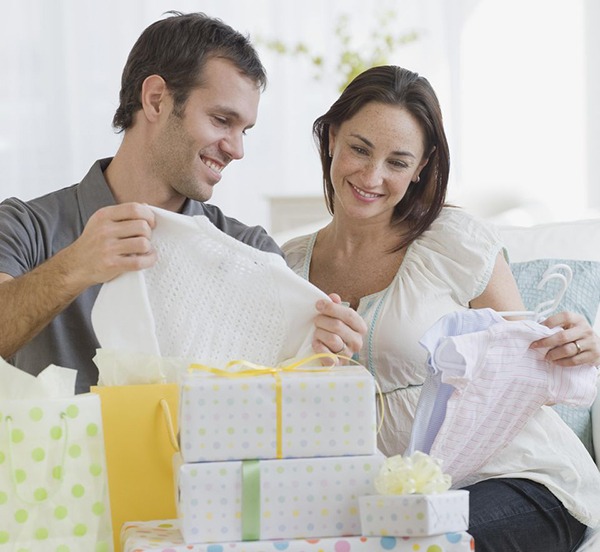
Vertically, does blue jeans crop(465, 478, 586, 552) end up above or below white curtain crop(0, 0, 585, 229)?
below

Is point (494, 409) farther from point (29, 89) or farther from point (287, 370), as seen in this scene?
point (29, 89)

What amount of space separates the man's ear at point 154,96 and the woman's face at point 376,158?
36cm

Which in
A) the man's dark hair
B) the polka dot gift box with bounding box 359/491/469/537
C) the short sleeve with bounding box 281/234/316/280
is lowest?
the polka dot gift box with bounding box 359/491/469/537

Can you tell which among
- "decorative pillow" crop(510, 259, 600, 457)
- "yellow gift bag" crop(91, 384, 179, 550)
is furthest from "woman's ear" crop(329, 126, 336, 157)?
"yellow gift bag" crop(91, 384, 179, 550)

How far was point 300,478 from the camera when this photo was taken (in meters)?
1.16

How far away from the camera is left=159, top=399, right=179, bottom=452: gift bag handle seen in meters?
1.26

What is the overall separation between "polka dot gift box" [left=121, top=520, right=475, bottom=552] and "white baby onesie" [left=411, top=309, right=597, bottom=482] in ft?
1.41

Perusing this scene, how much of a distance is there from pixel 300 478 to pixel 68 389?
1.06 feet

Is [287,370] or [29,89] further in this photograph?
[29,89]

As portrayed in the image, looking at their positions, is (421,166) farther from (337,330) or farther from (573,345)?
(337,330)

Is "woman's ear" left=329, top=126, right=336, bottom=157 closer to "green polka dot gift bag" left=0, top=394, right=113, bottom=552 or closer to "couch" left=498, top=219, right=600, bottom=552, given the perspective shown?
"couch" left=498, top=219, right=600, bottom=552

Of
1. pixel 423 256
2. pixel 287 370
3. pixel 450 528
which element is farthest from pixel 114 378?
pixel 423 256

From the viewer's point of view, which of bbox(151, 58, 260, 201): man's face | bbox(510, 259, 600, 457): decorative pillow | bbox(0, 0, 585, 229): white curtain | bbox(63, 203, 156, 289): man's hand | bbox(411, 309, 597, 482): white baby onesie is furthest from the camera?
bbox(0, 0, 585, 229): white curtain

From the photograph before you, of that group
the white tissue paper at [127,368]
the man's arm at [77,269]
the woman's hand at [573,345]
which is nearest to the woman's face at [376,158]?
the woman's hand at [573,345]
